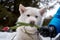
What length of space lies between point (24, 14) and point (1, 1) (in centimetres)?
175

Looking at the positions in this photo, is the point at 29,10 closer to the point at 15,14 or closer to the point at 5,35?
the point at 5,35

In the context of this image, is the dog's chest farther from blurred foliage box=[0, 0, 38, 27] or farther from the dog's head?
blurred foliage box=[0, 0, 38, 27]

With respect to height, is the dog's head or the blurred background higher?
the dog's head

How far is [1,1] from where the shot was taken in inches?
97.3

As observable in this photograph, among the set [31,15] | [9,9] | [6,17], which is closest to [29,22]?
[31,15]

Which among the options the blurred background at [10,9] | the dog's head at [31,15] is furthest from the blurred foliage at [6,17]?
the dog's head at [31,15]

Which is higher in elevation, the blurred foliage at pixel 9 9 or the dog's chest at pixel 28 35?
the dog's chest at pixel 28 35

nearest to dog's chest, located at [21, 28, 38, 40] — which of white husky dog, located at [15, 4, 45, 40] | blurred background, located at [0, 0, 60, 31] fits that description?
white husky dog, located at [15, 4, 45, 40]

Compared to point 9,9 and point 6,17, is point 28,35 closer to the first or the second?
point 6,17

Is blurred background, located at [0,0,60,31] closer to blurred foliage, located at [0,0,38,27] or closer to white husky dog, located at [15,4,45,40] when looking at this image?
blurred foliage, located at [0,0,38,27]

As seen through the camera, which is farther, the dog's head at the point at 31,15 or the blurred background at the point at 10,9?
the blurred background at the point at 10,9

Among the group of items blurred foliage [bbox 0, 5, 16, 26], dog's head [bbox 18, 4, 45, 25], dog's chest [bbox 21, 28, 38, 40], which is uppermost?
dog's head [bbox 18, 4, 45, 25]

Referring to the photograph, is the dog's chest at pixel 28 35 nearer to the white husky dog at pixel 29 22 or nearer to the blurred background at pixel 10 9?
the white husky dog at pixel 29 22

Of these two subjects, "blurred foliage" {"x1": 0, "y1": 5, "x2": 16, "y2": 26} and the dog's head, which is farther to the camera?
"blurred foliage" {"x1": 0, "y1": 5, "x2": 16, "y2": 26}
